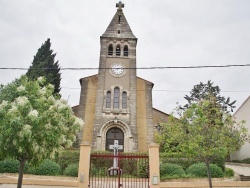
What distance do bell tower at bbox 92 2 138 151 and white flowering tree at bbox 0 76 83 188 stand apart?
41.6 feet

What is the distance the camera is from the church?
23.0 m

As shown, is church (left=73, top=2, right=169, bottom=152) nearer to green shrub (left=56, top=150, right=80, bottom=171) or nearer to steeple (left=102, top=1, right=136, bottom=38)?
steeple (left=102, top=1, right=136, bottom=38)

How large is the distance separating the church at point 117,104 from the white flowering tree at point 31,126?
12667mm

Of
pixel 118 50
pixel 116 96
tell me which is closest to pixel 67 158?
pixel 116 96

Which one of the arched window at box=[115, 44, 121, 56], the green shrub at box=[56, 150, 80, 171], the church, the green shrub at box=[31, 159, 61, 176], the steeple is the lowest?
the green shrub at box=[31, 159, 61, 176]

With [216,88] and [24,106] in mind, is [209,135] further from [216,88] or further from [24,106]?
[216,88]

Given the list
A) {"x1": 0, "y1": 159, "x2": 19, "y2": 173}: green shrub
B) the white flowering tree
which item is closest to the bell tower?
{"x1": 0, "y1": 159, "x2": 19, "y2": 173}: green shrub

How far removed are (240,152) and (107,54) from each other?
55.8ft

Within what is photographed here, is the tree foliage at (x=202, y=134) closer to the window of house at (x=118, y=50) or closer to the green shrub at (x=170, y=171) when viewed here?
the green shrub at (x=170, y=171)

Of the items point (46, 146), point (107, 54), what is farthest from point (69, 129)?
point (107, 54)

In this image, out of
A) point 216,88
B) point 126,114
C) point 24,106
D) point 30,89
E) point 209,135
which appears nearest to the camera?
point 24,106

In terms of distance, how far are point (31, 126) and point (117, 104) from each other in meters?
16.2

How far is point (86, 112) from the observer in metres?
24.2

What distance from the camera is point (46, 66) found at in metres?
26.1
